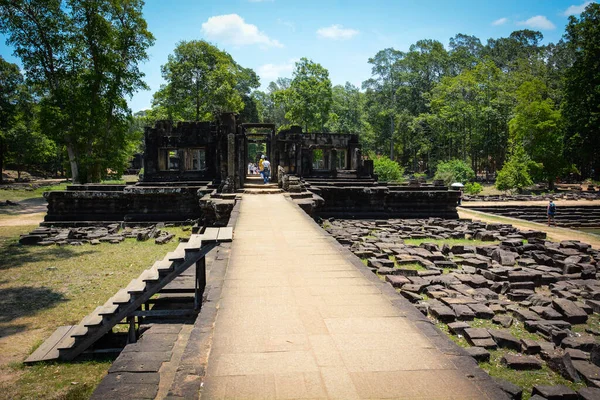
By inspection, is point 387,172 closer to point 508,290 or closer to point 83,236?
point 83,236

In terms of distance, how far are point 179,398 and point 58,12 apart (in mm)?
23578

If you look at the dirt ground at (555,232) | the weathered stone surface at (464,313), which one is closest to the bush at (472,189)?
the dirt ground at (555,232)

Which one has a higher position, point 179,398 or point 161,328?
point 179,398

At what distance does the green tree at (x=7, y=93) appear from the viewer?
30375 millimetres

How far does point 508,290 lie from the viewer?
7180mm

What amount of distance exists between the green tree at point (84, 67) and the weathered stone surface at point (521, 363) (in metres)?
22.8

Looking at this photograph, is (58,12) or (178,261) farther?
(58,12)

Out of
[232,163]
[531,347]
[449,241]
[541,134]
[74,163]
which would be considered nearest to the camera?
[531,347]

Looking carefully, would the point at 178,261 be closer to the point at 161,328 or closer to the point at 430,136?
the point at 161,328

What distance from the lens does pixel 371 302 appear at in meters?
4.28

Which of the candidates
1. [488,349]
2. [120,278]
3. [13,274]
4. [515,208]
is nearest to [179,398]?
[488,349]

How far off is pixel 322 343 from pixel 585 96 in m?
35.2

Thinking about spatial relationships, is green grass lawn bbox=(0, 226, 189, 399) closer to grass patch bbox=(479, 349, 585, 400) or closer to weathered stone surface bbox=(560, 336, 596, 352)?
grass patch bbox=(479, 349, 585, 400)

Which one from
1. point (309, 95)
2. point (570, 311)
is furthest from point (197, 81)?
point (570, 311)
